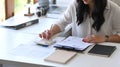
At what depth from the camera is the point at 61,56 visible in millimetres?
1693

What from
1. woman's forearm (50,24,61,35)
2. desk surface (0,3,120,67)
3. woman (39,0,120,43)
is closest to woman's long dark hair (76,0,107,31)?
woman (39,0,120,43)

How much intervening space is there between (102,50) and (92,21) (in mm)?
489

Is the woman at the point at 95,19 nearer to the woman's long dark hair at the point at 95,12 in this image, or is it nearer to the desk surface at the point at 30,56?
the woman's long dark hair at the point at 95,12

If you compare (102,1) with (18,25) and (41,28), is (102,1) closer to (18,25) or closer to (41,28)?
(41,28)

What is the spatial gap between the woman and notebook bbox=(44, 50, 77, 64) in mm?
345

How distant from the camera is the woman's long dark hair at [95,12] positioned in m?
2.16

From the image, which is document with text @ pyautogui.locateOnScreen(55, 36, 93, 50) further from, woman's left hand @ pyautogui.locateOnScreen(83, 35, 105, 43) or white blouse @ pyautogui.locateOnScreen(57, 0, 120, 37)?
white blouse @ pyautogui.locateOnScreen(57, 0, 120, 37)

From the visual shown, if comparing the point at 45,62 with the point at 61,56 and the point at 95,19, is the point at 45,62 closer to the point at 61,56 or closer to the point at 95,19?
the point at 61,56

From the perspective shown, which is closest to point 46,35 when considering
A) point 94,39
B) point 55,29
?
point 55,29

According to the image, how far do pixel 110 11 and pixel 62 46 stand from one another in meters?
0.60

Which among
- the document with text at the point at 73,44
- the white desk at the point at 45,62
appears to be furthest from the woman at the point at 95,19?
the white desk at the point at 45,62

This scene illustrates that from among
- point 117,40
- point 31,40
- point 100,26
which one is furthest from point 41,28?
point 117,40

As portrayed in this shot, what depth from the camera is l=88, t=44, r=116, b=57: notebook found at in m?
1.75

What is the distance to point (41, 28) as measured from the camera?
2398 millimetres
